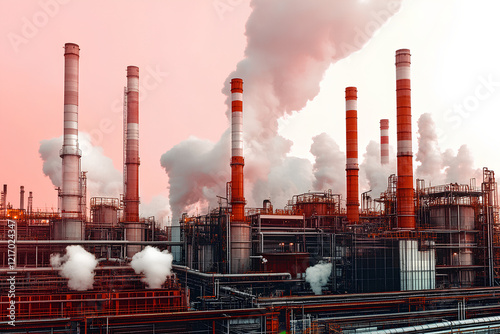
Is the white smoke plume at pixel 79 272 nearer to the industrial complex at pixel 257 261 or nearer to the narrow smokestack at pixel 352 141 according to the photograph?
the industrial complex at pixel 257 261

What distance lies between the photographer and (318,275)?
37.3m

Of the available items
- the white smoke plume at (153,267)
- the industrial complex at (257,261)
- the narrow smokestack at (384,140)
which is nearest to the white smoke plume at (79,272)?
the industrial complex at (257,261)

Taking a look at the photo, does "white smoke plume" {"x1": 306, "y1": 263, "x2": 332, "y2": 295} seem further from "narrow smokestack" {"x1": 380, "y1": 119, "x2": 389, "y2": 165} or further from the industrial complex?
"narrow smokestack" {"x1": 380, "y1": 119, "x2": 389, "y2": 165}

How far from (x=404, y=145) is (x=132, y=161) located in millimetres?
24370

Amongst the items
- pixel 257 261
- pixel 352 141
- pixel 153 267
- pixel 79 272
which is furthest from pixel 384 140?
pixel 79 272

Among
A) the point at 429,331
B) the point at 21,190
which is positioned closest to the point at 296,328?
the point at 429,331

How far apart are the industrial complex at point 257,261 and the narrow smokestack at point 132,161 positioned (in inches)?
4.7

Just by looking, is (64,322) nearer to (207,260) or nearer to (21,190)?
(207,260)

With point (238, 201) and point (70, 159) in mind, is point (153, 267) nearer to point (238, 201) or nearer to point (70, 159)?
point (238, 201)

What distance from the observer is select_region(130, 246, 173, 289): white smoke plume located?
95.5 ft

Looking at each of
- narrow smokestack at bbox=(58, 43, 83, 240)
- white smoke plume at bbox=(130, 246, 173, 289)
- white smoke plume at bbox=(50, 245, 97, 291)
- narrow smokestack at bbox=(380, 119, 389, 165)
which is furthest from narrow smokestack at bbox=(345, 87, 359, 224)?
white smoke plume at bbox=(50, 245, 97, 291)

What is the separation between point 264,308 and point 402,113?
20.3 meters

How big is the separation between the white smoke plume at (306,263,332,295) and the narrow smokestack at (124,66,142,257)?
16.4m

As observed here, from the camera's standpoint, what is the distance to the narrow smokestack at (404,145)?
37.5 metres
